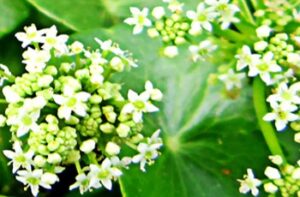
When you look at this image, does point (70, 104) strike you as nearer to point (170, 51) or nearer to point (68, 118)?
point (68, 118)

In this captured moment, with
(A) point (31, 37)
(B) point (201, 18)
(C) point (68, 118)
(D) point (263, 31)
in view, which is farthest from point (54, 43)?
(D) point (263, 31)

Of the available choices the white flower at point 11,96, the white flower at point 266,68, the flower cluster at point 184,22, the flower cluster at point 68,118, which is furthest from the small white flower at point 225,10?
the white flower at point 11,96

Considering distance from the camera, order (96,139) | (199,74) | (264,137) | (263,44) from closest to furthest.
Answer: (96,139) < (263,44) < (264,137) < (199,74)

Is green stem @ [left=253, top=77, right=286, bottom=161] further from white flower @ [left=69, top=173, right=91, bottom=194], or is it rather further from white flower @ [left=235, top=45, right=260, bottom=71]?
white flower @ [left=69, top=173, right=91, bottom=194]

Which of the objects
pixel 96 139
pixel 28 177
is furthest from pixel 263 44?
pixel 28 177

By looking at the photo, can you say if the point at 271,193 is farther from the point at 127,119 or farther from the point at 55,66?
the point at 55,66

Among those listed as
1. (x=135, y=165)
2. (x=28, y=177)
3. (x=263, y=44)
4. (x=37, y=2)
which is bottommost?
(x=28, y=177)
